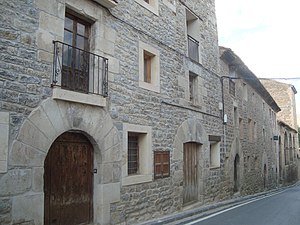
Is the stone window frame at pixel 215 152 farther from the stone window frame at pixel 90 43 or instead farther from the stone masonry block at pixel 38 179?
the stone masonry block at pixel 38 179

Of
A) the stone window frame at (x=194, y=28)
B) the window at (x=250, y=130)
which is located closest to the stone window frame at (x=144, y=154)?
the stone window frame at (x=194, y=28)

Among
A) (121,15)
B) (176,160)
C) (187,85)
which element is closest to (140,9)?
(121,15)

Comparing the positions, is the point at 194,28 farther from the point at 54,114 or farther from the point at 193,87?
the point at 54,114

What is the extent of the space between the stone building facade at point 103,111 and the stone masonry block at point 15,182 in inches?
0.6

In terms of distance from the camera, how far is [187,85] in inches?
394

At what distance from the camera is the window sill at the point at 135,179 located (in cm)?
688

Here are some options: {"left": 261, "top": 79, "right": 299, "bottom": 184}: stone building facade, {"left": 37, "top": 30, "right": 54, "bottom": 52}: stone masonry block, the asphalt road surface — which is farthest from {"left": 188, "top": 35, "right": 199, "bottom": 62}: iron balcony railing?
{"left": 261, "top": 79, "right": 299, "bottom": 184}: stone building facade

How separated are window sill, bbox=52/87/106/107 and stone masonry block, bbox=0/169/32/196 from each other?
1.29 m

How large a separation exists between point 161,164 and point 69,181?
9.85 feet

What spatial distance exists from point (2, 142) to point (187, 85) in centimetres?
646

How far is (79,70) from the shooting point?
20.0 feet

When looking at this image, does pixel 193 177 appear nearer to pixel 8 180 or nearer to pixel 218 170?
pixel 218 170

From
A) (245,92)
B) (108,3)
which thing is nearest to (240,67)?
(245,92)

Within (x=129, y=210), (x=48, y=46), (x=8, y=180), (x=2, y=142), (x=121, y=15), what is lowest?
(x=129, y=210)
